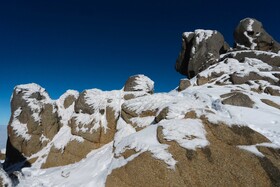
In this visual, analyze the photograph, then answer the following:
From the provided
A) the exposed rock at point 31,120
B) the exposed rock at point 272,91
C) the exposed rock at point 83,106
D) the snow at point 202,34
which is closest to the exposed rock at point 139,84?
the exposed rock at point 83,106

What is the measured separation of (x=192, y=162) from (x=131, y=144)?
4.44 metres

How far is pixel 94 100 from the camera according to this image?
3575 cm

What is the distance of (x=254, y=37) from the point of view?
6712cm

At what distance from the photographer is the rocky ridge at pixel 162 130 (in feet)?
52.2

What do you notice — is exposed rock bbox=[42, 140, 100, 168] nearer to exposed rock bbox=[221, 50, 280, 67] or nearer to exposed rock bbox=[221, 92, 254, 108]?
exposed rock bbox=[221, 92, 254, 108]

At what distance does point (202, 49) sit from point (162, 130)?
158 feet

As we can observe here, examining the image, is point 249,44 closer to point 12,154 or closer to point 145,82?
point 145,82

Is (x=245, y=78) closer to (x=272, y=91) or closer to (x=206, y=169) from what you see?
(x=272, y=91)

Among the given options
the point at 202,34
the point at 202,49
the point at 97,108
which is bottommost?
the point at 97,108

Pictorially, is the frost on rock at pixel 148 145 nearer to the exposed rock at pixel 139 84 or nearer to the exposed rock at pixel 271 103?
the exposed rock at pixel 139 84

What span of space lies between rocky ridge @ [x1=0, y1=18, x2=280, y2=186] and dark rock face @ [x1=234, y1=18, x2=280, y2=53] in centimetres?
84

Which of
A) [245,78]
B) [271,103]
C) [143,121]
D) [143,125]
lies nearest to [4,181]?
[143,125]

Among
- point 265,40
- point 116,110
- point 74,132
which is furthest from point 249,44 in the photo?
Answer: point 74,132

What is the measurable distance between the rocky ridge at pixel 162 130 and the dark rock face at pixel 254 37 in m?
0.84
